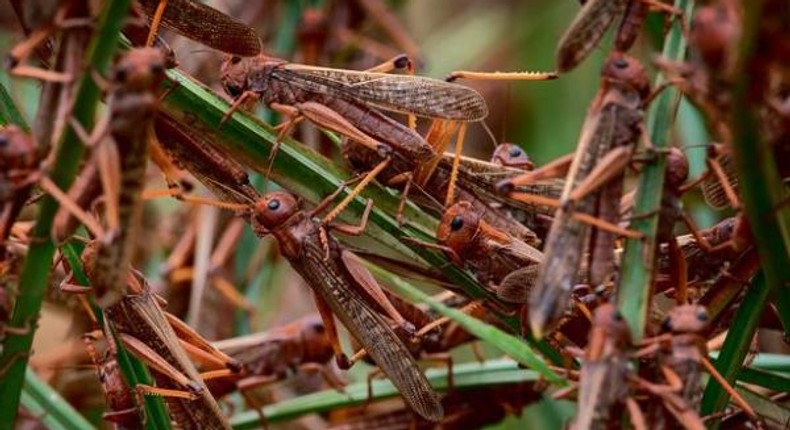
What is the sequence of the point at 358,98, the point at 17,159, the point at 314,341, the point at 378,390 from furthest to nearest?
the point at 314,341 → the point at 378,390 → the point at 358,98 → the point at 17,159

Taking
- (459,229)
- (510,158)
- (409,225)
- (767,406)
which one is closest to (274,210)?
(409,225)

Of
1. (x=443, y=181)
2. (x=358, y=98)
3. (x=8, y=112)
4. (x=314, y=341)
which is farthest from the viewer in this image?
(x=314, y=341)

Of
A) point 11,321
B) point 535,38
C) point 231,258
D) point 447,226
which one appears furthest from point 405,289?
point 535,38

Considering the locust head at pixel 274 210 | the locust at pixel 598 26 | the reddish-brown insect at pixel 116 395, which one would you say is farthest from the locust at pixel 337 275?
the locust at pixel 598 26

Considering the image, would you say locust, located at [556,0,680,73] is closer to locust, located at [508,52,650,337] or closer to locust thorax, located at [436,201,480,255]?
locust, located at [508,52,650,337]

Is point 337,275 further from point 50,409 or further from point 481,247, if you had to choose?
point 50,409
